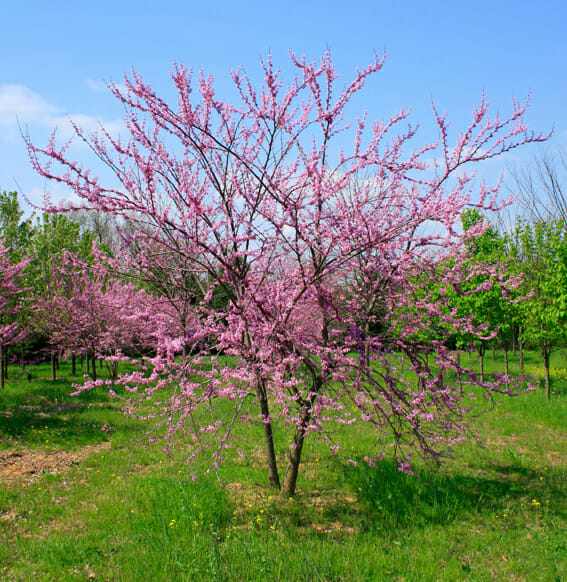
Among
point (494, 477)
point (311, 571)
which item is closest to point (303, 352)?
point (311, 571)

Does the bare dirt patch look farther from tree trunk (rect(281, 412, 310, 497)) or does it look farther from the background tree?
the background tree

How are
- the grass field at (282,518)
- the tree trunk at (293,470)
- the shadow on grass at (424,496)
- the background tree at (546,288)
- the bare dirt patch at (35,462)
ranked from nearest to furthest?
the grass field at (282,518) < the shadow on grass at (424,496) < the tree trunk at (293,470) < the bare dirt patch at (35,462) < the background tree at (546,288)

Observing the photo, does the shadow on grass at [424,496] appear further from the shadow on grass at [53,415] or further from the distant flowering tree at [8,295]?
the distant flowering tree at [8,295]

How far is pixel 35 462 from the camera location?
25.6 feet

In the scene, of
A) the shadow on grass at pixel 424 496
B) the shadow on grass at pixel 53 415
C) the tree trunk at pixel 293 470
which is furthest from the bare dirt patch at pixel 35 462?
the shadow on grass at pixel 424 496

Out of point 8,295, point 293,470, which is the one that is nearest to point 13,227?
point 8,295

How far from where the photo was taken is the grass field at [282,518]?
162 inches

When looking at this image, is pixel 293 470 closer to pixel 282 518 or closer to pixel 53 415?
pixel 282 518

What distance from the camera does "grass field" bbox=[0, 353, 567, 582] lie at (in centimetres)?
411

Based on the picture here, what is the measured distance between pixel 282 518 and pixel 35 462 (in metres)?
4.96

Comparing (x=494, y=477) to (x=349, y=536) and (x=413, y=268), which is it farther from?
(x=413, y=268)

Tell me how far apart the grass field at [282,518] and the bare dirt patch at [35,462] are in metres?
0.03

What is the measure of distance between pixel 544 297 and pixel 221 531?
13.3m

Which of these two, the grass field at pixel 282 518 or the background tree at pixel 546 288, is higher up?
the background tree at pixel 546 288
